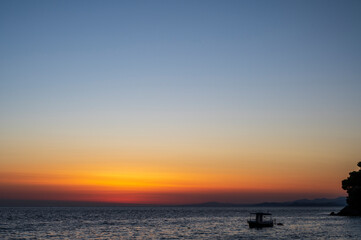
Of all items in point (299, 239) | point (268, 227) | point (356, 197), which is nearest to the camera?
point (299, 239)

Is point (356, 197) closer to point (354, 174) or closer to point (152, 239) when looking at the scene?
point (354, 174)

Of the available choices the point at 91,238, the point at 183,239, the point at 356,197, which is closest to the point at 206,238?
the point at 183,239

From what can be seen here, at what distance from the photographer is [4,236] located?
74.3 metres

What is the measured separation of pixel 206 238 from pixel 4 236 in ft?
133

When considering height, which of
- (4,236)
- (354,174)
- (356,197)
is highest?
(354,174)

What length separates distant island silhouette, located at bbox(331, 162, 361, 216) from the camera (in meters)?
127

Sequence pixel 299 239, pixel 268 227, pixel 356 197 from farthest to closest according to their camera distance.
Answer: pixel 356 197 → pixel 268 227 → pixel 299 239

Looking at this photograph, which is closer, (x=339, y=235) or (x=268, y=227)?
(x=339, y=235)

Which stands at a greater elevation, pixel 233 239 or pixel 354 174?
pixel 354 174

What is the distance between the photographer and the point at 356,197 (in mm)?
127875

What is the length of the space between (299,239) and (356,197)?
2721 inches

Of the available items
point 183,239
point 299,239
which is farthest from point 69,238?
point 299,239

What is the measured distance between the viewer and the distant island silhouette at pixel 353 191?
5012 inches

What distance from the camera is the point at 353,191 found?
4978 inches
